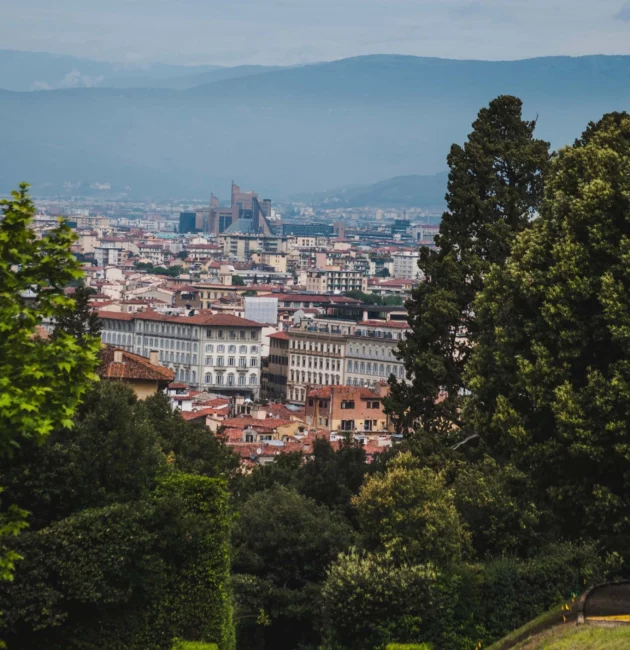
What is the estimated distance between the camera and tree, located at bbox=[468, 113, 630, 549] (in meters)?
18.6

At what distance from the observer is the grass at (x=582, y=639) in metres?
15.8

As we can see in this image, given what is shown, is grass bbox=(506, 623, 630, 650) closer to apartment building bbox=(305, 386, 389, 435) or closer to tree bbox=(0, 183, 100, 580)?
tree bbox=(0, 183, 100, 580)

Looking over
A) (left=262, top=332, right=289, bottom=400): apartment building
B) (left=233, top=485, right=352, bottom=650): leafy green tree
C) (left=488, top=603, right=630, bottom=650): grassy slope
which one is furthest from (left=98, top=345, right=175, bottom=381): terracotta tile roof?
(left=262, top=332, right=289, bottom=400): apartment building

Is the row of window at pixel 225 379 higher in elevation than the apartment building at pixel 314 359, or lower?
lower

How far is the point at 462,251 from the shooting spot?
28.2m

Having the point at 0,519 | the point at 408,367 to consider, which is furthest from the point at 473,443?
the point at 0,519

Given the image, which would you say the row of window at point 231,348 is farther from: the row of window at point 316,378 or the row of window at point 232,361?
the row of window at point 316,378

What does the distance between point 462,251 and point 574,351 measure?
9.35 metres

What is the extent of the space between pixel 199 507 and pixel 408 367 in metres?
8.81

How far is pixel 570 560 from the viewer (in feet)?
69.2

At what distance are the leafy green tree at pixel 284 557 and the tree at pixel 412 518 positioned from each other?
3597mm

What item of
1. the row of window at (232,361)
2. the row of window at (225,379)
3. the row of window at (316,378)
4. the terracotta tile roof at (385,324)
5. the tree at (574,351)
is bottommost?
the row of window at (225,379)

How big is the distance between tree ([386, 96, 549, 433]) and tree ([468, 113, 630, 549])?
22.4ft

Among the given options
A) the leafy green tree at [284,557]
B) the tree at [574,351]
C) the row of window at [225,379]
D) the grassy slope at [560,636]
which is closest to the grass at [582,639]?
the grassy slope at [560,636]
